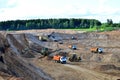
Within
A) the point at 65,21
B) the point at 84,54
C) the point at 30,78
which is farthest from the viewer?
the point at 65,21

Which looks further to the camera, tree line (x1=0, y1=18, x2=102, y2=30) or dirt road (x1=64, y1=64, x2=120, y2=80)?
tree line (x1=0, y1=18, x2=102, y2=30)

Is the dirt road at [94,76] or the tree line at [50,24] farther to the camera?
the tree line at [50,24]

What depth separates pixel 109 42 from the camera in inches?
4168

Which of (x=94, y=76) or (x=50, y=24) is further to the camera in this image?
(x=50, y=24)

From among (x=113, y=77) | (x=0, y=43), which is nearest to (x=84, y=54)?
(x=113, y=77)

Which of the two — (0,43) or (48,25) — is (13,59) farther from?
(48,25)

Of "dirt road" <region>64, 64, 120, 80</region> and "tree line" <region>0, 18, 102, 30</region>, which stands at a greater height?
"dirt road" <region>64, 64, 120, 80</region>

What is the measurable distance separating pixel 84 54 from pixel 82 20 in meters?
118

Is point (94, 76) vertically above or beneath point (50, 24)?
above

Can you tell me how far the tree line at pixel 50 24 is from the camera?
17800cm

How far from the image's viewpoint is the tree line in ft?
584

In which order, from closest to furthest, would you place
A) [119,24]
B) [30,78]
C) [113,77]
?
[30,78]
[113,77]
[119,24]

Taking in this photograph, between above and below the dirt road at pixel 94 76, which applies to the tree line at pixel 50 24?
below

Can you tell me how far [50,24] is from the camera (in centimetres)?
18788
